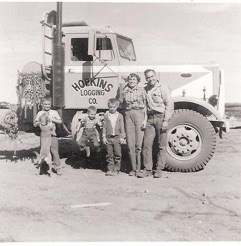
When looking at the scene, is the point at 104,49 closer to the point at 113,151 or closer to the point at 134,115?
the point at 134,115

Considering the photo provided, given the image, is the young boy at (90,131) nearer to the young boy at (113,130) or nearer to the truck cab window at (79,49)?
the young boy at (113,130)

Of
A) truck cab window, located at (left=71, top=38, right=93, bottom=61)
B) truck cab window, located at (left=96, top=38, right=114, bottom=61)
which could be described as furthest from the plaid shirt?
truck cab window, located at (left=71, top=38, right=93, bottom=61)

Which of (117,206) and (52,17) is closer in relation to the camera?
(117,206)

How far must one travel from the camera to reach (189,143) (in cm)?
612

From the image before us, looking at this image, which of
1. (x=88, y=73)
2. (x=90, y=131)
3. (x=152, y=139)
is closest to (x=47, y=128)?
(x=90, y=131)

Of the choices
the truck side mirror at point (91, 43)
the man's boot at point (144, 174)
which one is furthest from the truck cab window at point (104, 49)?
the man's boot at point (144, 174)

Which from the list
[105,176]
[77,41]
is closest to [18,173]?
[105,176]

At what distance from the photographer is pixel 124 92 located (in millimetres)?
5867

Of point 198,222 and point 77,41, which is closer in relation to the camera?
point 198,222

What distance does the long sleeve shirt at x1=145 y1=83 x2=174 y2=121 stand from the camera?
5695 mm

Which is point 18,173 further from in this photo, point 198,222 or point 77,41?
point 198,222

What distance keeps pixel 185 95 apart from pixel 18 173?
2679 millimetres

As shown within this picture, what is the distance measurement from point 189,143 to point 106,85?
4.95 ft

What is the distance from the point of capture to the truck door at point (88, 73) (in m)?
6.52
